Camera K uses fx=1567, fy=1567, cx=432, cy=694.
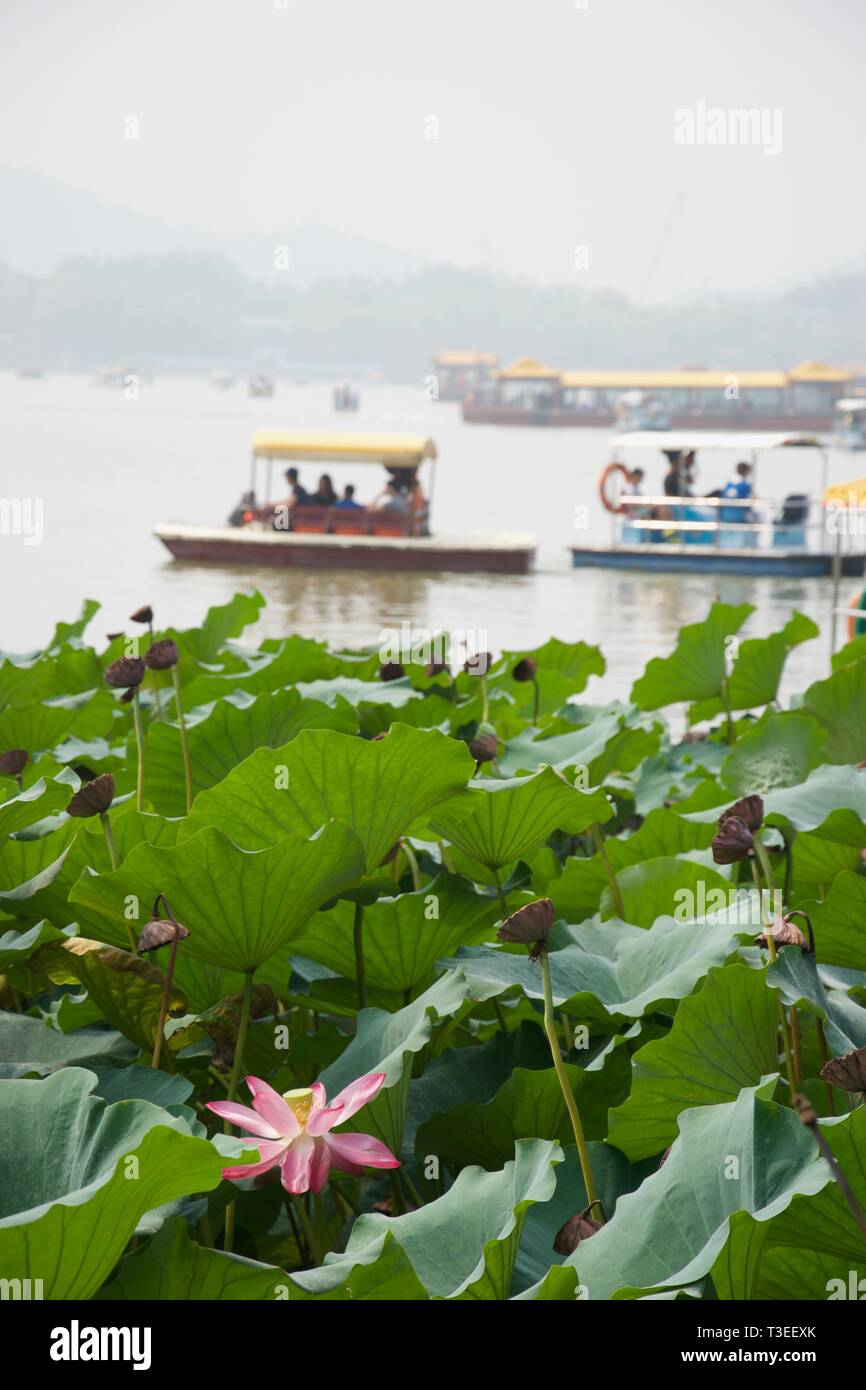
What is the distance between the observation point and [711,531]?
66.6 ft

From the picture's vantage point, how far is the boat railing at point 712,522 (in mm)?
19906

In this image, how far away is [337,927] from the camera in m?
1.52

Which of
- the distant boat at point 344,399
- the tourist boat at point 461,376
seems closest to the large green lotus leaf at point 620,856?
the tourist boat at point 461,376

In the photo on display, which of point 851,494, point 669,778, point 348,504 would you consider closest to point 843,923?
point 669,778

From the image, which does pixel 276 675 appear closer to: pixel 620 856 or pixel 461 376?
pixel 620 856

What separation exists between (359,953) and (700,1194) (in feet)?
1.71

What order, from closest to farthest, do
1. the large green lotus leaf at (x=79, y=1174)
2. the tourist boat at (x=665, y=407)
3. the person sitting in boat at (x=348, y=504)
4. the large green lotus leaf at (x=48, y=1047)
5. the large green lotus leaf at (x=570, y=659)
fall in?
the large green lotus leaf at (x=79, y=1174), the large green lotus leaf at (x=48, y=1047), the large green lotus leaf at (x=570, y=659), the person sitting in boat at (x=348, y=504), the tourist boat at (x=665, y=407)

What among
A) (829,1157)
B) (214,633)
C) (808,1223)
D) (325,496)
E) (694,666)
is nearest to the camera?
(829,1157)

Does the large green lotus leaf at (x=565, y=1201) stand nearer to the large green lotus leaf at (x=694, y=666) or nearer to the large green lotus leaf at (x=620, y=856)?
the large green lotus leaf at (x=620, y=856)

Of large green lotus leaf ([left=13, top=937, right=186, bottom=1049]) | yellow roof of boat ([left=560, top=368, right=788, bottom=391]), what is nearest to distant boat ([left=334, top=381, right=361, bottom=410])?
yellow roof of boat ([left=560, top=368, right=788, bottom=391])

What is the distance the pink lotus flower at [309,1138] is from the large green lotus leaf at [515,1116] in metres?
0.16

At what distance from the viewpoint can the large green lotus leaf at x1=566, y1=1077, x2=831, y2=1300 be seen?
102cm
